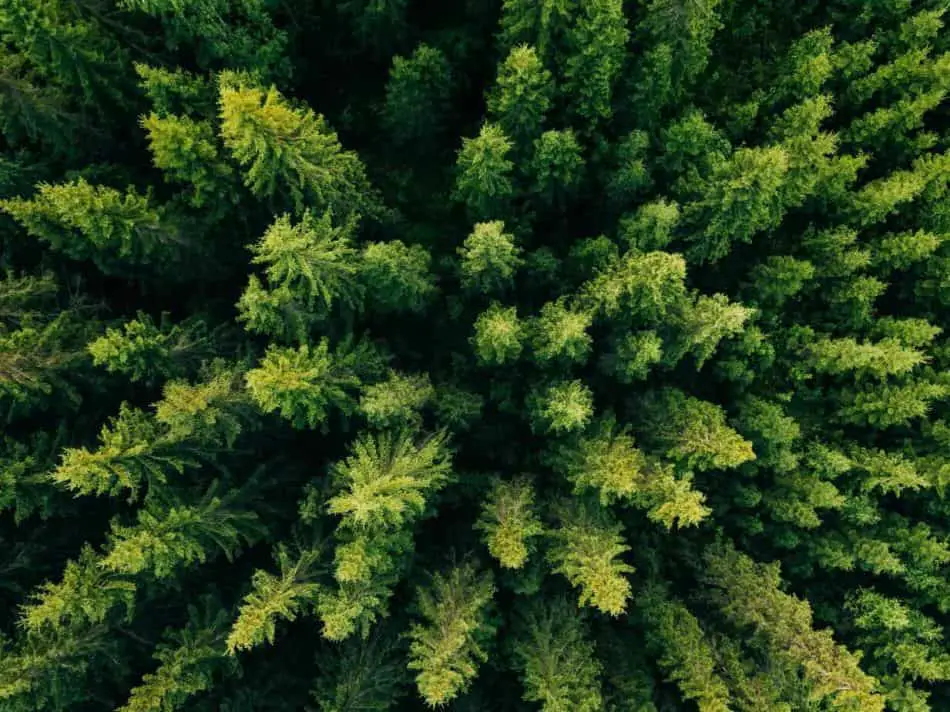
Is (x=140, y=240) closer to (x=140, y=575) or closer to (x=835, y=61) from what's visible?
(x=140, y=575)

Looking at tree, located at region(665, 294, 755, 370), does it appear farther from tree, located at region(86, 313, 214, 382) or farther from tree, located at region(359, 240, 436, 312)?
tree, located at region(86, 313, 214, 382)

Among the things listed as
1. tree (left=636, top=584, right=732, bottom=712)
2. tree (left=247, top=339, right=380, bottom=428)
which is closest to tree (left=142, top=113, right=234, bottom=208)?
tree (left=247, top=339, right=380, bottom=428)

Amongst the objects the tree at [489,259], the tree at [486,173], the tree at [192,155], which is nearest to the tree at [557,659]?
the tree at [489,259]

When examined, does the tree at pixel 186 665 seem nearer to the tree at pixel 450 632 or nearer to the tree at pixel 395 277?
the tree at pixel 450 632

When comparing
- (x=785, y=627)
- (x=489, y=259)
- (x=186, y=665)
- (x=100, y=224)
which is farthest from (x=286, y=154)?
(x=785, y=627)

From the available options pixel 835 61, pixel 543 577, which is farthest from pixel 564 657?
pixel 835 61

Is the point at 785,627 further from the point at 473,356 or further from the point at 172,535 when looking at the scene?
the point at 172,535
